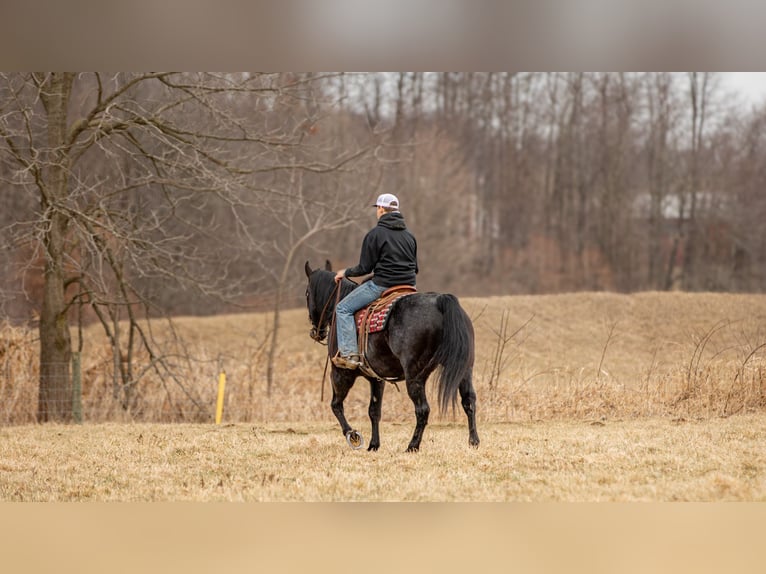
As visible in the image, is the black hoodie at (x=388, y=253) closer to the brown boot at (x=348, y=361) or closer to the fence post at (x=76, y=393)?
the brown boot at (x=348, y=361)

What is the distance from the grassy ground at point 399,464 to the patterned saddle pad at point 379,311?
1.13 meters

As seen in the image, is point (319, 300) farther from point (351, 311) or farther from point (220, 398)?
point (220, 398)

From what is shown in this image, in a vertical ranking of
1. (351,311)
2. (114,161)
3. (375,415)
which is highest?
(114,161)

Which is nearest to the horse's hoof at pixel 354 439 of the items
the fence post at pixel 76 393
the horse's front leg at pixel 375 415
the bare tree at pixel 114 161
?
the horse's front leg at pixel 375 415

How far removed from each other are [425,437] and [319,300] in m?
1.87

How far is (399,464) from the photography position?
7.17 metres

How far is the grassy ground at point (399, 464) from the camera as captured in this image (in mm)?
6305

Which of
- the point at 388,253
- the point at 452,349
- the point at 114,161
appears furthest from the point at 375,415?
the point at 114,161

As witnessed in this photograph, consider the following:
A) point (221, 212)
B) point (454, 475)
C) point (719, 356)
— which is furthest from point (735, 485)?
point (221, 212)

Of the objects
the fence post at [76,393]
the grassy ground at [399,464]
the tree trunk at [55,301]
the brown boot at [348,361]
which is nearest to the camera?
the grassy ground at [399,464]

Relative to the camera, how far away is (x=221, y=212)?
23.9 m

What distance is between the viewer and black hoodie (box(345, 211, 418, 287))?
301 inches

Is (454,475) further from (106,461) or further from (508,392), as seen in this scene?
(508,392)

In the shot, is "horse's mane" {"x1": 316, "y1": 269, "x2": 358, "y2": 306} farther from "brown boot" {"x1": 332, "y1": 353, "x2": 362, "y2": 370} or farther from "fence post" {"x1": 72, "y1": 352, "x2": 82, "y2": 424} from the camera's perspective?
"fence post" {"x1": 72, "y1": 352, "x2": 82, "y2": 424}
